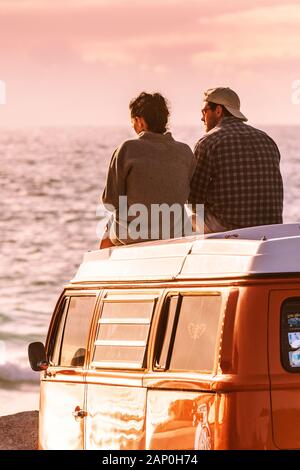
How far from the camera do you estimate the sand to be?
17516 mm

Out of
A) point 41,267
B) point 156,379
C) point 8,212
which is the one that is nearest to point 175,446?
point 156,379

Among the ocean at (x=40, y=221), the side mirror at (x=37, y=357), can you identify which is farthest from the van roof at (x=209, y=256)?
the ocean at (x=40, y=221)

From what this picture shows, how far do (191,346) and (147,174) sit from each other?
7.45ft

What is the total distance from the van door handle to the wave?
19.4 m

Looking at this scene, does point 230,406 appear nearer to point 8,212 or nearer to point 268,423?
point 268,423

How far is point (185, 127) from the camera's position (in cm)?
12700

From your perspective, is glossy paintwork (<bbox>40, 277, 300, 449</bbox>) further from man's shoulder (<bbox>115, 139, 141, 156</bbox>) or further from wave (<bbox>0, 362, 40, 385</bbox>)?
wave (<bbox>0, 362, 40, 385</bbox>)

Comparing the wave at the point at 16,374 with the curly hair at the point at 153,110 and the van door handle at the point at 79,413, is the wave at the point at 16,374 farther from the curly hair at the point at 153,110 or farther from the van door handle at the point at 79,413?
the van door handle at the point at 79,413

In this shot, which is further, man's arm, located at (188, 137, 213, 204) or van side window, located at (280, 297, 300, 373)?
man's arm, located at (188, 137, 213, 204)

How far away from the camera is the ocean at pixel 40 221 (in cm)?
3591

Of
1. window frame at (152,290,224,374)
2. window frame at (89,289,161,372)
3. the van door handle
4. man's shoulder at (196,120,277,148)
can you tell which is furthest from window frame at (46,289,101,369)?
man's shoulder at (196,120,277,148)

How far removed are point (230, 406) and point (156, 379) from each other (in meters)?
0.87

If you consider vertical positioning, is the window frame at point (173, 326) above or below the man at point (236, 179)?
below

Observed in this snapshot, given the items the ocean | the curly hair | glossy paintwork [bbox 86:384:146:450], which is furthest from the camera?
the ocean
